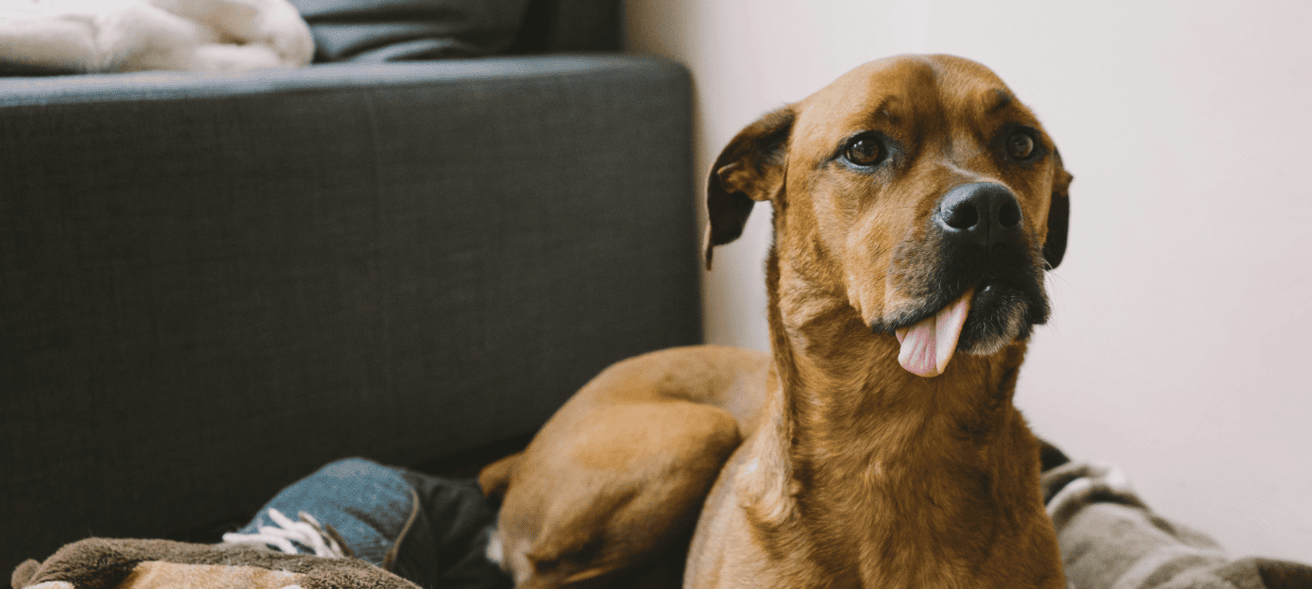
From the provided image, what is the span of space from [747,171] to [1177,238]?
0.80 metres

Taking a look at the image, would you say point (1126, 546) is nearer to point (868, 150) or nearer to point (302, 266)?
point (868, 150)

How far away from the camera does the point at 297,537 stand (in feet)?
4.59

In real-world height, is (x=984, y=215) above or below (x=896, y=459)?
above

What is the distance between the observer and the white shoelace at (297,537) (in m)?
1.39

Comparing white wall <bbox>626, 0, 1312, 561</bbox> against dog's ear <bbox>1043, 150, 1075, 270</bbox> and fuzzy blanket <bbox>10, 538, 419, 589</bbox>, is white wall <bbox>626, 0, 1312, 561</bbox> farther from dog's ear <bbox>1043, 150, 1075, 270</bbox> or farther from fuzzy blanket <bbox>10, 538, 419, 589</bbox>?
fuzzy blanket <bbox>10, 538, 419, 589</bbox>

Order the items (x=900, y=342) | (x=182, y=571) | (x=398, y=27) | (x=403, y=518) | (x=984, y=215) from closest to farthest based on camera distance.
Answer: (x=984, y=215), (x=900, y=342), (x=182, y=571), (x=403, y=518), (x=398, y=27)

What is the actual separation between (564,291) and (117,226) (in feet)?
3.19

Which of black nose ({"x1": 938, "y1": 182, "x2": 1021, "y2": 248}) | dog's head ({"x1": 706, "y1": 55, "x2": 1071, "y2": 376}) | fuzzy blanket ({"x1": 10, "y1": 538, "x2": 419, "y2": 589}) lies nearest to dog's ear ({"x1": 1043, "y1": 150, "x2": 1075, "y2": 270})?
dog's head ({"x1": 706, "y1": 55, "x2": 1071, "y2": 376})

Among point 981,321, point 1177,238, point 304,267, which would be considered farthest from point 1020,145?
point 304,267

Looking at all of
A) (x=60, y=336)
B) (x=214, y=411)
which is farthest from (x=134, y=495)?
(x=60, y=336)

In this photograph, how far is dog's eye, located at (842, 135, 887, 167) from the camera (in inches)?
40.4

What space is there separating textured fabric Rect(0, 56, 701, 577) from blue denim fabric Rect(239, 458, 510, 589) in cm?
24

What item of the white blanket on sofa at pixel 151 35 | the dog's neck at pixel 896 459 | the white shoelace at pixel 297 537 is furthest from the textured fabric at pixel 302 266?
the dog's neck at pixel 896 459

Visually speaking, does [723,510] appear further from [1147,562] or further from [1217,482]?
[1217,482]
